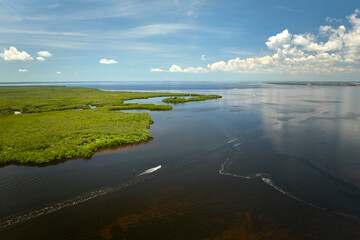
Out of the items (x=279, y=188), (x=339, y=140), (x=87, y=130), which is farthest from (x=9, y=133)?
(x=339, y=140)

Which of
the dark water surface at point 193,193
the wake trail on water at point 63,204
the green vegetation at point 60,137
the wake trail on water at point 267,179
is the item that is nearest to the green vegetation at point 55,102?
the green vegetation at point 60,137

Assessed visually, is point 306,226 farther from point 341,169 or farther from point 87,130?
point 87,130

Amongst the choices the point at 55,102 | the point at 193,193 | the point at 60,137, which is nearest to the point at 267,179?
the point at 193,193

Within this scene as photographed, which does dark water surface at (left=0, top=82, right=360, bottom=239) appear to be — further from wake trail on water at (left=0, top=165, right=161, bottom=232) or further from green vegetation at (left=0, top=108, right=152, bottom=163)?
green vegetation at (left=0, top=108, right=152, bottom=163)

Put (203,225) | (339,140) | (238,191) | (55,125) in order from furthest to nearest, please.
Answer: (55,125) < (339,140) < (238,191) < (203,225)

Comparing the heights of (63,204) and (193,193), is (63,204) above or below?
below

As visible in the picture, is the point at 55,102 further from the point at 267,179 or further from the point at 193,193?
the point at 267,179
